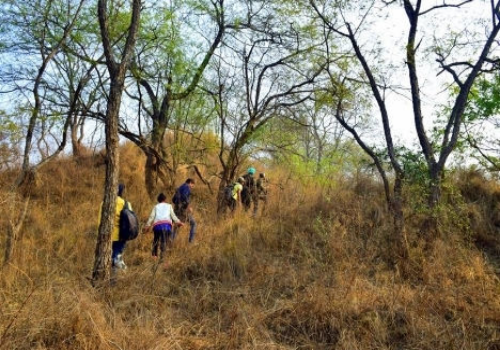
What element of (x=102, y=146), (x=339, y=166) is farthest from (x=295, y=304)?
(x=102, y=146)

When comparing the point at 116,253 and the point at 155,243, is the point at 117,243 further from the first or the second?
the point at 155,243

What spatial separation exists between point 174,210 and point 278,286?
12.7 feet

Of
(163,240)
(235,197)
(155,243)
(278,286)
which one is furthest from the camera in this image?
(235,197)

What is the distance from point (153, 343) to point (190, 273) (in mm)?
3262

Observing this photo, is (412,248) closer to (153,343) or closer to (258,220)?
(258,220)

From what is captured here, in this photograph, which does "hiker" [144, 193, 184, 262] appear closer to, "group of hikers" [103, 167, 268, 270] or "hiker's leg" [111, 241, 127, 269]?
"group of hikers" [103, 167, 268, 270]

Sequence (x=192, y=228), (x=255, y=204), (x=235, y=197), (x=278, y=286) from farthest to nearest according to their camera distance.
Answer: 1. (x=255, y=204)
2. (x=235, y=197)
3. (x=192, y=228)
4. (x=278, y=286)

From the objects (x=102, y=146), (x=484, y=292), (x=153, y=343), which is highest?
(x=102, y=146)

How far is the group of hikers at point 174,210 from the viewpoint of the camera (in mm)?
7660

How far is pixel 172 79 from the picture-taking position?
41.3 ft

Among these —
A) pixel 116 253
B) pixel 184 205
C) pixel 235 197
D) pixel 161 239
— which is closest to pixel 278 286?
pixel 161 239

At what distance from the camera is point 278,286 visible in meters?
7.22

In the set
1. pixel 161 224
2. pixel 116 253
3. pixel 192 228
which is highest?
pixel 161 224

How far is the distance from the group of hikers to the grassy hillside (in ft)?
1.18
